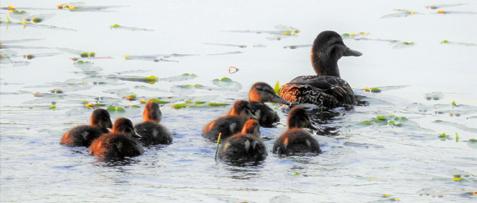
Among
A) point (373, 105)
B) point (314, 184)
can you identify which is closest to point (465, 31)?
point (373, 105)

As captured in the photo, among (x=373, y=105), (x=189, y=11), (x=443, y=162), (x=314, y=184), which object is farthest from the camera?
(x=189, y=11)

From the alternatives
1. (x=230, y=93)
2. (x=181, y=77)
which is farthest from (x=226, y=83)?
(x=181, y=77)

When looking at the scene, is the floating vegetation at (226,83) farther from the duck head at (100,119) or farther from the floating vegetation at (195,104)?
the duck head at (100,119)

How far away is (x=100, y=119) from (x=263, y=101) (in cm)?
209

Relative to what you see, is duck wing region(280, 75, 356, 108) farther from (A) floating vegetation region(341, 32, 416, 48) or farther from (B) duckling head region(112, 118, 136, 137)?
(B) duckling head region(112, 118, 136, 137)

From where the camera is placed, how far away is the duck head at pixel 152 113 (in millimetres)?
12047

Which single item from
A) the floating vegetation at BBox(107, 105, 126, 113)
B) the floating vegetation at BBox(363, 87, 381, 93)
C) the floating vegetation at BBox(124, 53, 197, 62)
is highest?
the floating vegetation at BBox(124, 53, 197, 62)

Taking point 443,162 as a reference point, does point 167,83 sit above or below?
above

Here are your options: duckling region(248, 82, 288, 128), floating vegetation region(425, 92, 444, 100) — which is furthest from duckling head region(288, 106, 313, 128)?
floating vegetation region(425, 92, 444, 100)

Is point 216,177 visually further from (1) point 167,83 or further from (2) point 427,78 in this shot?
(2) point 427,78

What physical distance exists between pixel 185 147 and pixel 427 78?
4.16 meters

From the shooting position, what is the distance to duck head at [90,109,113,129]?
38.7 feet

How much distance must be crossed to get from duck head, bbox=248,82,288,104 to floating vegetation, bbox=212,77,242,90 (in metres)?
0.77

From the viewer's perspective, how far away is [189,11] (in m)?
17.3
